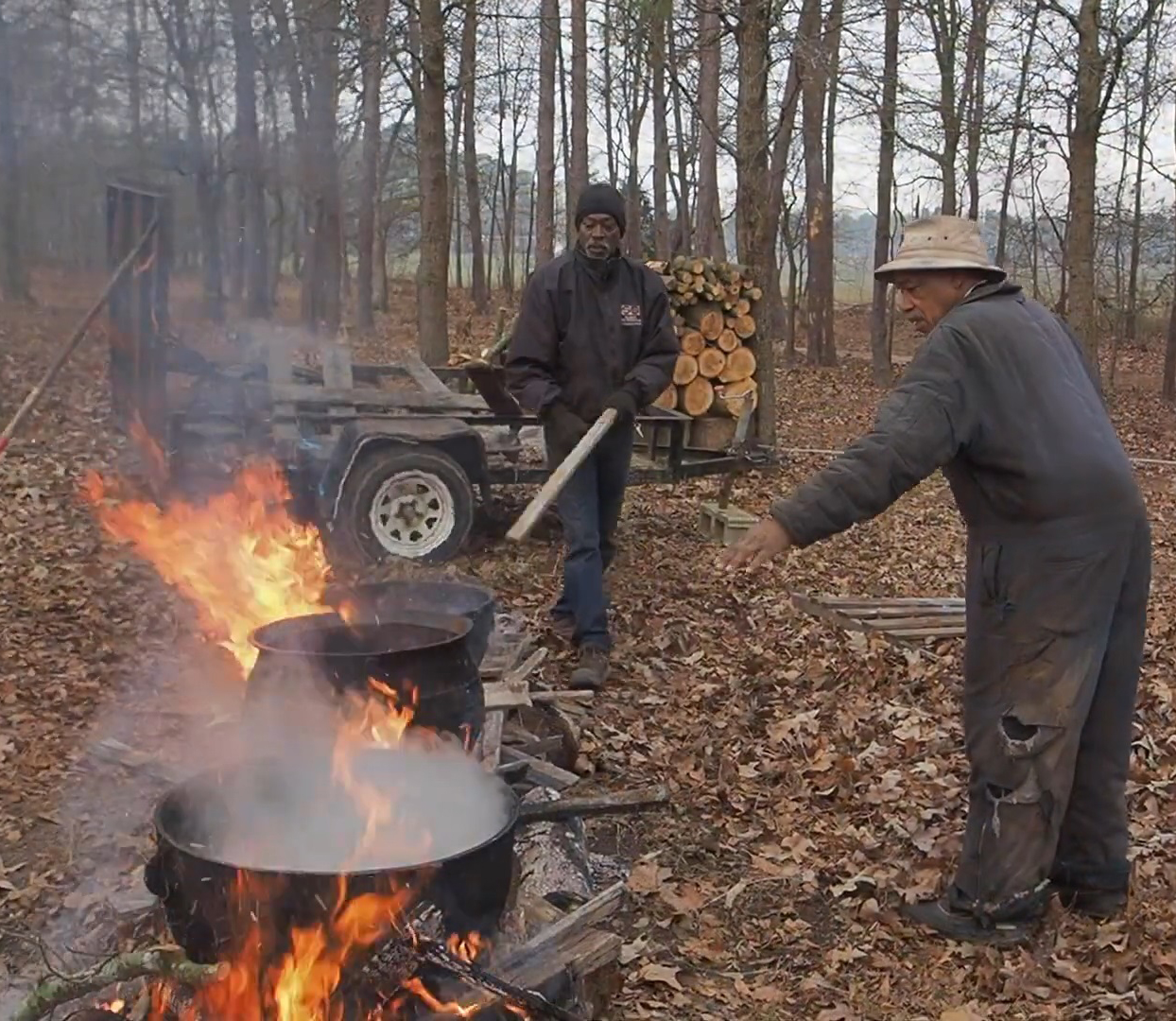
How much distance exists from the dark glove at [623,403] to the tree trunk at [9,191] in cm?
524

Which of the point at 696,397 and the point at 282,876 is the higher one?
the point at 696,397

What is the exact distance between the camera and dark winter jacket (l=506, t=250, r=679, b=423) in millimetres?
6633

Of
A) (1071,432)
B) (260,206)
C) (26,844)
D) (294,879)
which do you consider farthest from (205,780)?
(260,206)

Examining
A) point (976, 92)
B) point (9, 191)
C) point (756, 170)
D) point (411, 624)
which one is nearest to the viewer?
point (411, 624)

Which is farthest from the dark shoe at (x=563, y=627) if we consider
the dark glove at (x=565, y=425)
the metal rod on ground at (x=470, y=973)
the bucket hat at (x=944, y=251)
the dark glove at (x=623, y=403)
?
the metal rod on ground at (x=470, y=973)

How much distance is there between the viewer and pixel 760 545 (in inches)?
143

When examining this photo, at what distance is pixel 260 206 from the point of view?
16.1 meters

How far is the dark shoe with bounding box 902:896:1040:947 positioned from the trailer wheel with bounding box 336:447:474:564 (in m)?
4.82

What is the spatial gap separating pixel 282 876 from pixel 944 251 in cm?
279

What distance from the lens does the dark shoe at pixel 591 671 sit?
20.6 feet

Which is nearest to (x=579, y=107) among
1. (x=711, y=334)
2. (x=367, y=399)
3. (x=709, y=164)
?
(x=709, y=164)

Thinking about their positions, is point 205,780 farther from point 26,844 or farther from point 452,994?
point 26,844

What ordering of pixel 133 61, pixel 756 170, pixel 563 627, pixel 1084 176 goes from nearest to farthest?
pixel 563 627, pixel 133 61, pixel 756 170, pixel 1084 176

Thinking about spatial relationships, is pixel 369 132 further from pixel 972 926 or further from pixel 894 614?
pixel 972 926
